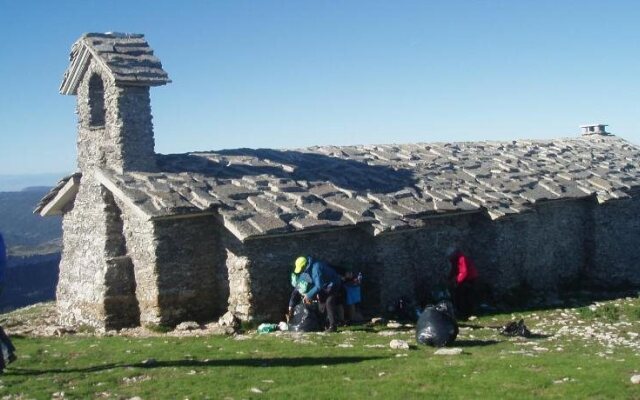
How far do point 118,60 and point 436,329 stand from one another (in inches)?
434

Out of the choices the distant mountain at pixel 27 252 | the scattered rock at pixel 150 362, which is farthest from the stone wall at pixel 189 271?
the scattered rock at pixel 150 362

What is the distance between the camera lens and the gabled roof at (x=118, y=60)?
755 inches

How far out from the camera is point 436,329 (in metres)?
14.0

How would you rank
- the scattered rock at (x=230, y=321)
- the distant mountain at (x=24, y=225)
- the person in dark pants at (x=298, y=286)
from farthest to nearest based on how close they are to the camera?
the distant mountain at (x=24, y=225)
the scattered rock at (x=230, y=321)
the person in dark pants at (x=298, y=286)

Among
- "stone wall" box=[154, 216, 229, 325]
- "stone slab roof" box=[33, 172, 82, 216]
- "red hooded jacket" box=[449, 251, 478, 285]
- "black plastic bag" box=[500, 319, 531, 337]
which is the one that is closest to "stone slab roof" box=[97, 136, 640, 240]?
"stone wall" box=[154, 216, 229, 325]

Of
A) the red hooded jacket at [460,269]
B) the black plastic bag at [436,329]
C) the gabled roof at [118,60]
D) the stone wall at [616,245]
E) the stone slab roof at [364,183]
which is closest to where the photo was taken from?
the black plastic bag at [436,329]

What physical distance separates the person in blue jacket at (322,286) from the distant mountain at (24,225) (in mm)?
61600

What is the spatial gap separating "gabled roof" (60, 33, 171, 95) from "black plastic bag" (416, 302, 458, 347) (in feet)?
31.8

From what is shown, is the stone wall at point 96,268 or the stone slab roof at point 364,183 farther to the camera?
the stone wall at point 96,268

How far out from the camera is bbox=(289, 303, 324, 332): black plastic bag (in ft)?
53.6

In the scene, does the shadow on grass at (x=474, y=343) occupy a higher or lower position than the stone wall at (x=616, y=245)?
lower

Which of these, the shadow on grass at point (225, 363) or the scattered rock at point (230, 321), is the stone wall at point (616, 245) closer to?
the scattered rock at point (230, 321)

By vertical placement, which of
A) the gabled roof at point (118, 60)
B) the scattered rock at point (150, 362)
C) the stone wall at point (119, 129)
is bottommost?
the scattered rock at point (150, 362)

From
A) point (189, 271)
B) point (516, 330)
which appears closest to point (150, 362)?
point (189, 271)
